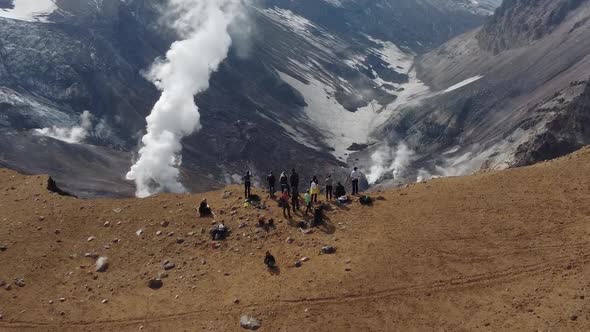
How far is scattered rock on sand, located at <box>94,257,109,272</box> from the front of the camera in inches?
933

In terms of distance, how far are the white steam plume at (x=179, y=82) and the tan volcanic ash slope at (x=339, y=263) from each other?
170 feet

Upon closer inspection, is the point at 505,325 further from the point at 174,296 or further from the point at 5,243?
the point at 5,243

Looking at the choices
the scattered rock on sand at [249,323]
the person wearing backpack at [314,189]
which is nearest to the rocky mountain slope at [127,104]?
the person wearing backpack at [314,189]

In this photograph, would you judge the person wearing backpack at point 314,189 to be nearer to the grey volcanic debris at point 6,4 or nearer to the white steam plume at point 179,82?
the white steam plume at point 179,82

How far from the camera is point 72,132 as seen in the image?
9869 centimetres

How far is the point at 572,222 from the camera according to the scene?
73.9 feet

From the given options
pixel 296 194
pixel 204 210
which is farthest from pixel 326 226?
pixel 204 210

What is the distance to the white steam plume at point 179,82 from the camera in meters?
84.8

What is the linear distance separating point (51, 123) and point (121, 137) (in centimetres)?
1175

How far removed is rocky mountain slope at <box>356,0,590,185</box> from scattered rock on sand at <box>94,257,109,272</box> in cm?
6629

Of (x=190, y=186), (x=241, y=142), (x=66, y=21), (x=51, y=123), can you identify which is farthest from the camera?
(x=66, y=21)

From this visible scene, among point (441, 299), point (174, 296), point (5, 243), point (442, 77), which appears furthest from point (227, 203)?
point (442, 77)

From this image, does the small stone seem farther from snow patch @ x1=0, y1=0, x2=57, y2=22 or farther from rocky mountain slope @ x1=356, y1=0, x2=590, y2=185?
snow patch @ x1=0, y1=0, x2=57, y2=22

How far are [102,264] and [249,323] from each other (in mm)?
7717
